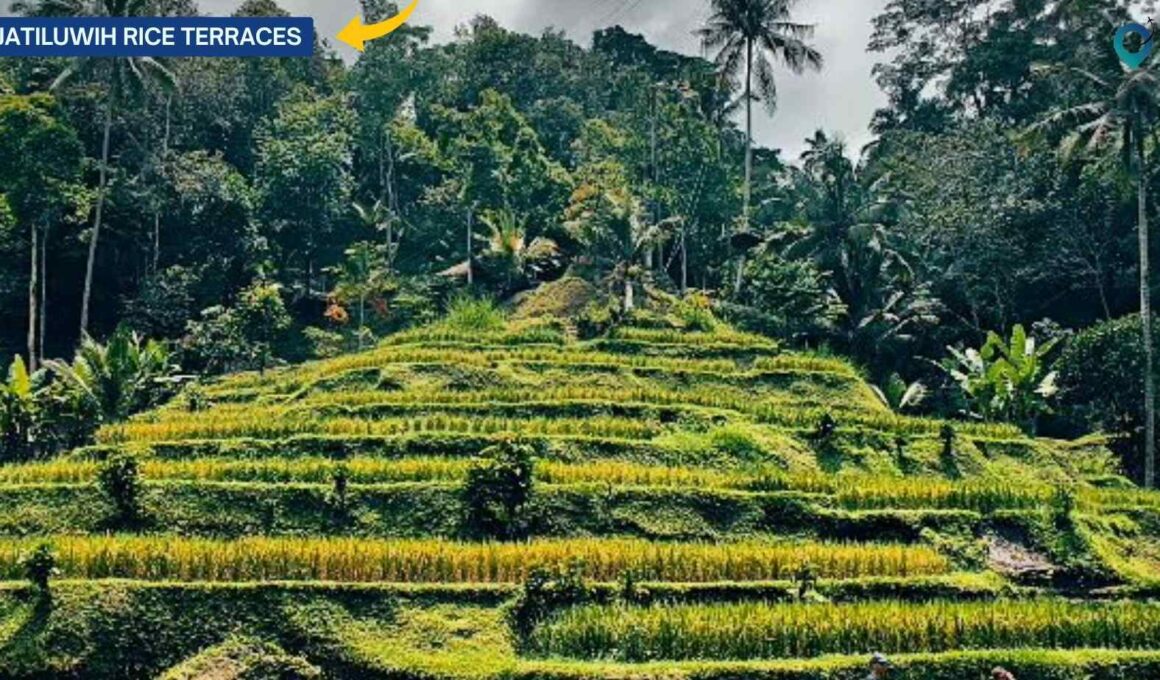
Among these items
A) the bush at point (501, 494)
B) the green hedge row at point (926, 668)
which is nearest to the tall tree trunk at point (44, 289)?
the bush at point (501, 494)

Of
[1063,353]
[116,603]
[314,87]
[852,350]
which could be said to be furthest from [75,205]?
[1063,353]

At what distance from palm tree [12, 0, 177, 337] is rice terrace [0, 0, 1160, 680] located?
162 mm

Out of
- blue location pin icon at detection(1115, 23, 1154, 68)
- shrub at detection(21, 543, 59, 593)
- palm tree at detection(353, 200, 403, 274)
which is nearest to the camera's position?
shrub at detection(21, 543, 59, 593)

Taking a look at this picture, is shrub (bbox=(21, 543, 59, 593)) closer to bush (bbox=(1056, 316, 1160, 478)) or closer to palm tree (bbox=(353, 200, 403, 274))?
bush (bbox=(1056, 316, 1160, 478))

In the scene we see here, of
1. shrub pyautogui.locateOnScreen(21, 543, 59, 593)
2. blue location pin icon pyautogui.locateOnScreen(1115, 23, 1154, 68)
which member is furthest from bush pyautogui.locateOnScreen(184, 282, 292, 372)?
blue location pin icon pyautogui.locateOnScreen(1115, 23, 1154, 68)

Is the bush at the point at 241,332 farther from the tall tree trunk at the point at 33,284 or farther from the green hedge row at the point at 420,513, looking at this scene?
the green hedge row at the point at 420,513

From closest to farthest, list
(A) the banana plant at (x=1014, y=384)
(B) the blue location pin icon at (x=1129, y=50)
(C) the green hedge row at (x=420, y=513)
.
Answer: (C) the green hedge row at (x=420, y=513), (A) the banana plant at (x=1014, y=384), (B) the blue location pin icon at (x=1129, y=50)

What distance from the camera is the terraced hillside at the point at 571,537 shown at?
559 inches

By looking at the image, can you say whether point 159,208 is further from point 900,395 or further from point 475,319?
point 900,395

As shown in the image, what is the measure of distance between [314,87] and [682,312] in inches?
1227

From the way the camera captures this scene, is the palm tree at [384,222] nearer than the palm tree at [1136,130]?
No

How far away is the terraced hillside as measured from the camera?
46.6ft

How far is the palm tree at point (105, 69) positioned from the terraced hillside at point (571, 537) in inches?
485

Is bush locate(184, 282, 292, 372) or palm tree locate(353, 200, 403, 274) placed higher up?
palm tree locate(353, 200, 403, 274)
